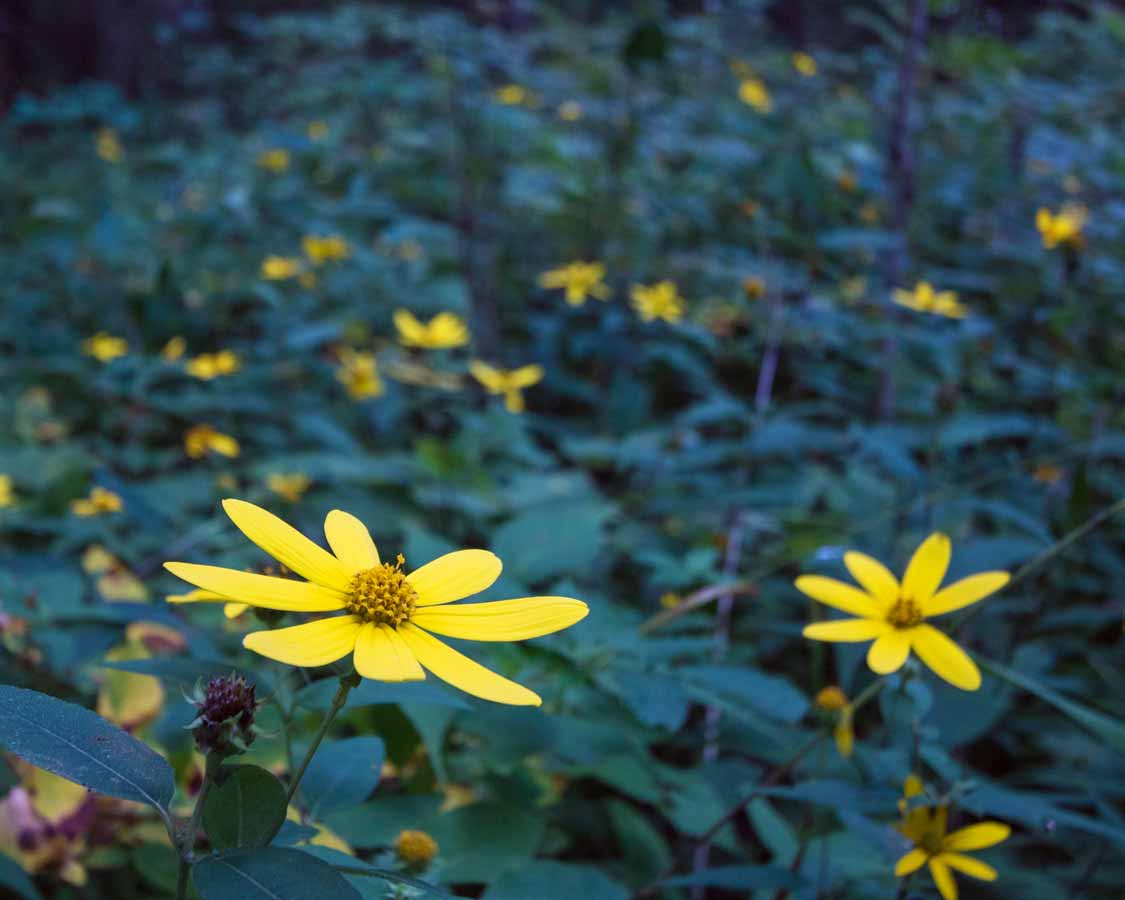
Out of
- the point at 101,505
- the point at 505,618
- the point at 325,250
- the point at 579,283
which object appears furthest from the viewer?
the point at 325,250

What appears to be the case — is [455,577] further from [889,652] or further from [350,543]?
[889,652]

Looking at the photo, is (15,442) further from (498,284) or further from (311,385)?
(498,284)

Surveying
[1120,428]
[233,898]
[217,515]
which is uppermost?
[233,898]

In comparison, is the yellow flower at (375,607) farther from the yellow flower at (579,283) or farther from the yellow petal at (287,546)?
the yellow flower at (579,283)

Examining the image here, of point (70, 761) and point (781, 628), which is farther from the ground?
point (70, 761)

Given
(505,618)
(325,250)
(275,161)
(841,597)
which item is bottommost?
(275,161)

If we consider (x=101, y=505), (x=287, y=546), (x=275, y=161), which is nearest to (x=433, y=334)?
(x=101, y=505)

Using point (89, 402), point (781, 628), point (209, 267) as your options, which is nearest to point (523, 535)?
point (781, 628)

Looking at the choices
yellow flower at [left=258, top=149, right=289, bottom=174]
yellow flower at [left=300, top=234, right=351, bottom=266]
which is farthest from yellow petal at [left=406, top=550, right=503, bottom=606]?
yellow flower at [left=258, top=149, right=289, bottom=174]
